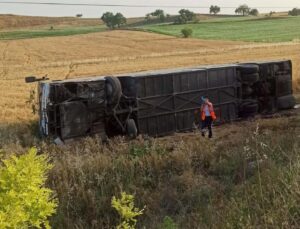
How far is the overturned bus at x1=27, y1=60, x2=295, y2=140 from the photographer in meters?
14.8

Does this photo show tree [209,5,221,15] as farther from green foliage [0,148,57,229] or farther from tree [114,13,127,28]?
green foliage [0,148,57,229]

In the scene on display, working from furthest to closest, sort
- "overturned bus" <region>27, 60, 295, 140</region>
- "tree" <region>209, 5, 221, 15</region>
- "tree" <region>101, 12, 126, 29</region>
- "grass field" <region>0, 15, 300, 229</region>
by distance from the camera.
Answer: "tree" <region>209, 5, 221, 15</region> → "tree" <region>101, 12, 126, 29</region> → "overturned bus" <region>27, 60, 295, 140</region> → "grass field" <region>0, 15, 300, 229</region>

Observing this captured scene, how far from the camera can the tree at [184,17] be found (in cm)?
10668

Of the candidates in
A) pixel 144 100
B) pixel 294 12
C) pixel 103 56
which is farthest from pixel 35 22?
pixel 144 100

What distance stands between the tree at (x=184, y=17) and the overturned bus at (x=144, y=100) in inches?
3493

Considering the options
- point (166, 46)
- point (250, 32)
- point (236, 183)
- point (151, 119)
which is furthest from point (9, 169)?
point (250, 32)

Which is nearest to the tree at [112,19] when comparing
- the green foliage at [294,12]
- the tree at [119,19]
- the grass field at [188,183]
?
the tree at [119,19]

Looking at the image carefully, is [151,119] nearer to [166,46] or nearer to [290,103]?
[290,103]

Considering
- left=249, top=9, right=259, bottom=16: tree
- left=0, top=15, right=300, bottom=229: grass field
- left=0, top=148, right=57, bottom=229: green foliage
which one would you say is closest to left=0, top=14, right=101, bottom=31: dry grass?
left=249, top=9, right=259, bottom=16: tree

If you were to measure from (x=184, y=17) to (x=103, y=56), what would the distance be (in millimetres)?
55473

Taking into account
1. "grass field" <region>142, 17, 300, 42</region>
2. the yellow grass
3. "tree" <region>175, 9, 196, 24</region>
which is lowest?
the yellow grass

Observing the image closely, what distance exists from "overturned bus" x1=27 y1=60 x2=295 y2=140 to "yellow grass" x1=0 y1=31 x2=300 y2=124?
428 centimetres

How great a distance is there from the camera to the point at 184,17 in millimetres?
106688

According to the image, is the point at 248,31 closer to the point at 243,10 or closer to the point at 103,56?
the point at 103,56
